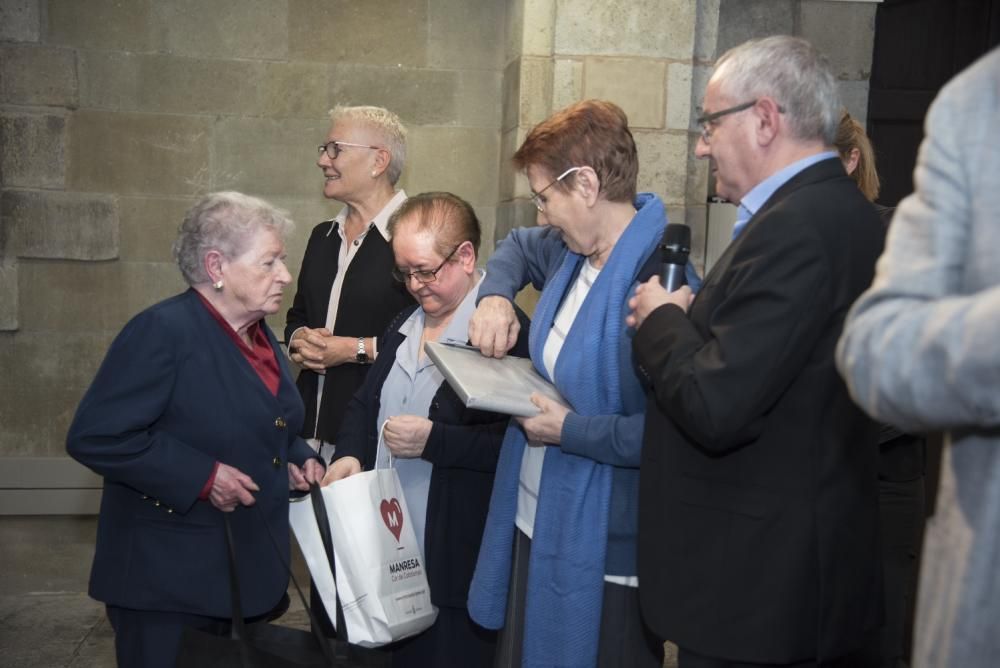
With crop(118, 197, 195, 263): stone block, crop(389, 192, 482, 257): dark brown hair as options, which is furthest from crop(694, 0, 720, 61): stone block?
crop(118, 197, 195, 263): stone block

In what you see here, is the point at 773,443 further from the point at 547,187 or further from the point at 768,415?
the point at 547,187

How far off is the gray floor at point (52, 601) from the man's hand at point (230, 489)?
191 cm

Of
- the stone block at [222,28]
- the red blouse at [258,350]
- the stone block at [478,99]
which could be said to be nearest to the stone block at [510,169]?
the stone block at [478,99]

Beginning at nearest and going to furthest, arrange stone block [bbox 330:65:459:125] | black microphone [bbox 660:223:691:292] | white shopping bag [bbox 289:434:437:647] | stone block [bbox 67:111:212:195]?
black microphone [bbox 660:223:691:292] < white shopping bag [bbox 289:434:437:647] < stone block [bbox 67:111:212:195] < stone block [bbox 330:65:459:125]

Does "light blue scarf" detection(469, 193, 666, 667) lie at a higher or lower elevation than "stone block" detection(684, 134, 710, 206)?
lower

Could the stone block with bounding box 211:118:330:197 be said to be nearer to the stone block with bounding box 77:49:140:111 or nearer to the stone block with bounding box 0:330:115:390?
the stone block with bounding box 77:49:140:111

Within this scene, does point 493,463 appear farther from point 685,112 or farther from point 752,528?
point 685,112

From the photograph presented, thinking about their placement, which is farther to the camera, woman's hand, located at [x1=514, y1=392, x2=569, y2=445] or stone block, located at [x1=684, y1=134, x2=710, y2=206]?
stone block, located at [x1=684, y1=134, x2=710, y2=206]

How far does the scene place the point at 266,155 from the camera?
5617 millimetres

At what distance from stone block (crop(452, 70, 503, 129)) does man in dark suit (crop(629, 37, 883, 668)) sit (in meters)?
3.82

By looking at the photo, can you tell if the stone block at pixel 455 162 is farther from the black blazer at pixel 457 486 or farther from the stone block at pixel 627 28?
the black blazer at pixel 457 486

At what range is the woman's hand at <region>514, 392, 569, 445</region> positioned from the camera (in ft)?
7.77

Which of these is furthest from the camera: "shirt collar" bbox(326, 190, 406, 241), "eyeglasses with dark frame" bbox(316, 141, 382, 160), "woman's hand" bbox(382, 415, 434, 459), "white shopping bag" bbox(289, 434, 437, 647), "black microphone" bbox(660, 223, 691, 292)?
"eyeglasses with dark frame" bbox(316, 141, 382, 160)

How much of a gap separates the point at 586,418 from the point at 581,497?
0.19m
